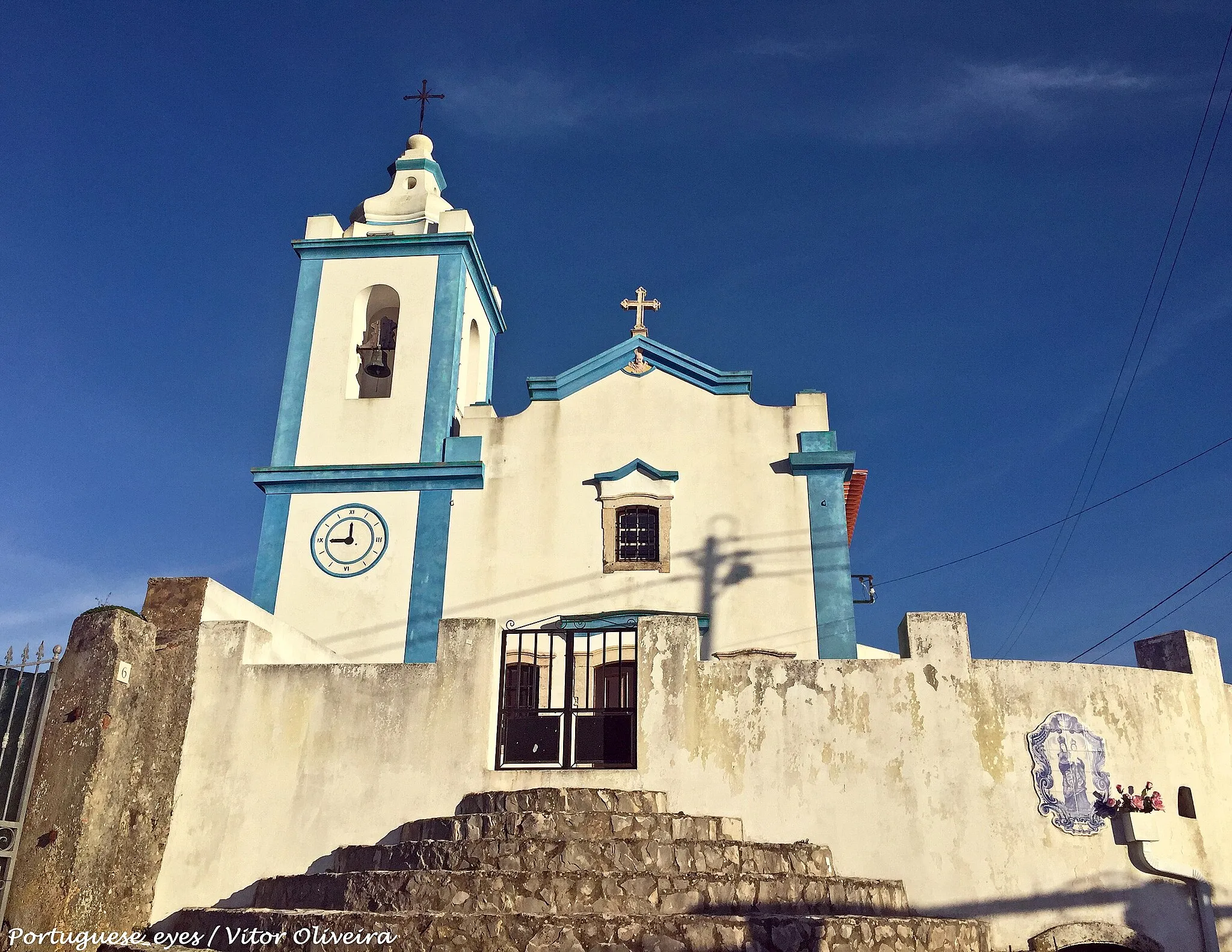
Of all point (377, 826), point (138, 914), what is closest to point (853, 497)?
point (377, 826)

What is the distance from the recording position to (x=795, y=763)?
10242 millimetres

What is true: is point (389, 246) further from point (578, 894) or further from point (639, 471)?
point (578, 894)

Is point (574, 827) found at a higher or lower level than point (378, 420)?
lower

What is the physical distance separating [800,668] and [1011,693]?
1993 mm

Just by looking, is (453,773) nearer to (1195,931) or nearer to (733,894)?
(733,894)

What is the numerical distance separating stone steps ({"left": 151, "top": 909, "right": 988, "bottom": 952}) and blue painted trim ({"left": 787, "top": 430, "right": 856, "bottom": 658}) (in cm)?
733

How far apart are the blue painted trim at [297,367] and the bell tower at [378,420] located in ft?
0.07

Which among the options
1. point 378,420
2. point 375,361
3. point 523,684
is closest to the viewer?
point 523,684

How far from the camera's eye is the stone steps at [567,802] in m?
9.54

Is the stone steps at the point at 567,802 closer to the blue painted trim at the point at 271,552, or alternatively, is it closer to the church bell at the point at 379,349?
the blue painted trim at the point at 271,552

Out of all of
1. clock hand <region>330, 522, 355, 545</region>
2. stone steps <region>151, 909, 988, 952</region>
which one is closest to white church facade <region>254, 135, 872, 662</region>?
clock hand <region>330, 522, 355, 545</region>

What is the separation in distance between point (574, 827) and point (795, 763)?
2267mm

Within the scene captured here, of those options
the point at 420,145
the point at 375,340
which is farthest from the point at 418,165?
the point at 375,340

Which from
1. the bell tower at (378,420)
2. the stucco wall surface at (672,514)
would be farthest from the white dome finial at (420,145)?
the stucco wall surface at (672,514)
